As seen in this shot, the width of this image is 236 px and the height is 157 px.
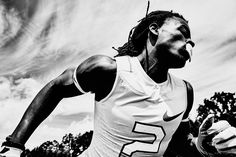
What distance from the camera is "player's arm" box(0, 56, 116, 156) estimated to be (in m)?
2.42

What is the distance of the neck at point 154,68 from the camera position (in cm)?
327

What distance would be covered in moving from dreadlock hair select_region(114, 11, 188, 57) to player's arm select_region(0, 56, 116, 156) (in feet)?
3.12

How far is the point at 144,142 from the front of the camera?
2926mm

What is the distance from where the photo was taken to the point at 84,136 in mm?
92250

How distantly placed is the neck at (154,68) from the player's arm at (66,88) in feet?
1.81

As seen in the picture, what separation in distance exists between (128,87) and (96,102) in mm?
384

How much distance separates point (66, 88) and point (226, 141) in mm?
1708

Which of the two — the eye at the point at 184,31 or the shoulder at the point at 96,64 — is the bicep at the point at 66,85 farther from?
the eye at the point at 184,31

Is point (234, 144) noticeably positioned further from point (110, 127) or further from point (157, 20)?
point (157, 20)

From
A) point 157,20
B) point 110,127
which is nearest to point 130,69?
point 110,127

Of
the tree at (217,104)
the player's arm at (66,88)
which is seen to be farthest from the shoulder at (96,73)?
the tree at (217,104)

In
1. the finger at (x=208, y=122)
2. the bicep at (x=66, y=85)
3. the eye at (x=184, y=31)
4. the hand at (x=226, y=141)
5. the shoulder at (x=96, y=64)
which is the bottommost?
the hand at (x=226, y=141)

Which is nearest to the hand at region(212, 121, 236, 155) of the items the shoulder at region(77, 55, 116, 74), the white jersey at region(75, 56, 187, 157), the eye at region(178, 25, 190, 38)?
the white jersey at region(75, 56, 187, 157)

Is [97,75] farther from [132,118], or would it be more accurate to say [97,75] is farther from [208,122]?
Result: [208,122]
